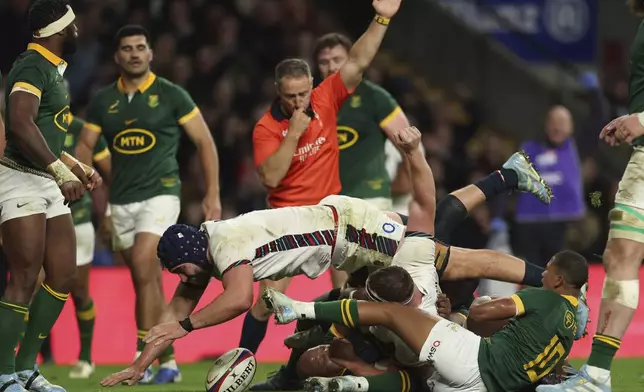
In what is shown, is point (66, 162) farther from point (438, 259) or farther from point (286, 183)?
point (438, 259)

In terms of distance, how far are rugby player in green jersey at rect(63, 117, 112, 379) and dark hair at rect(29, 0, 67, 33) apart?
99.9 inches

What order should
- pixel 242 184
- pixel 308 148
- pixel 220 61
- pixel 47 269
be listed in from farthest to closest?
pixel 220 61 → pixel 242 184 → pixel 308 148 → pixel 47 269

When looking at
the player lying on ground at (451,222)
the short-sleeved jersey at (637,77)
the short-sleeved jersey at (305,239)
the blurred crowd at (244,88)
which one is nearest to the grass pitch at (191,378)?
the player lying on ground at (451,222)

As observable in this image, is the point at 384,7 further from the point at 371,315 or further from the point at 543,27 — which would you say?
the point at 543,27

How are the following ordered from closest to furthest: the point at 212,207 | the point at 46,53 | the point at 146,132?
the point at 46,53 → the point at 212,207 → the point at 146,132

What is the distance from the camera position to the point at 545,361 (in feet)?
23.8

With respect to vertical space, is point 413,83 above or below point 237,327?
above

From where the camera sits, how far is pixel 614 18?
18359 millimetres

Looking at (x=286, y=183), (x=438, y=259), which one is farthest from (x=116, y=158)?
(x=438, y=259)

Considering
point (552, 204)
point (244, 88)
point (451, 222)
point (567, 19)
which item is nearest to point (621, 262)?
point (451, 222)

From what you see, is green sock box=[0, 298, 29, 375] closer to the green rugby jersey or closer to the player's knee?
the player's knee

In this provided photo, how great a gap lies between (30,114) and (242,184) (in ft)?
23.7

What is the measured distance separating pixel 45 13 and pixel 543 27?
11170mm

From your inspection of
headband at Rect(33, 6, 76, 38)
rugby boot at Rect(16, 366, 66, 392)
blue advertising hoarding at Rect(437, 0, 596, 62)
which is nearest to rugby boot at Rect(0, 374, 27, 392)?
rugby boot at Rect(16, 366, 66, 392)
